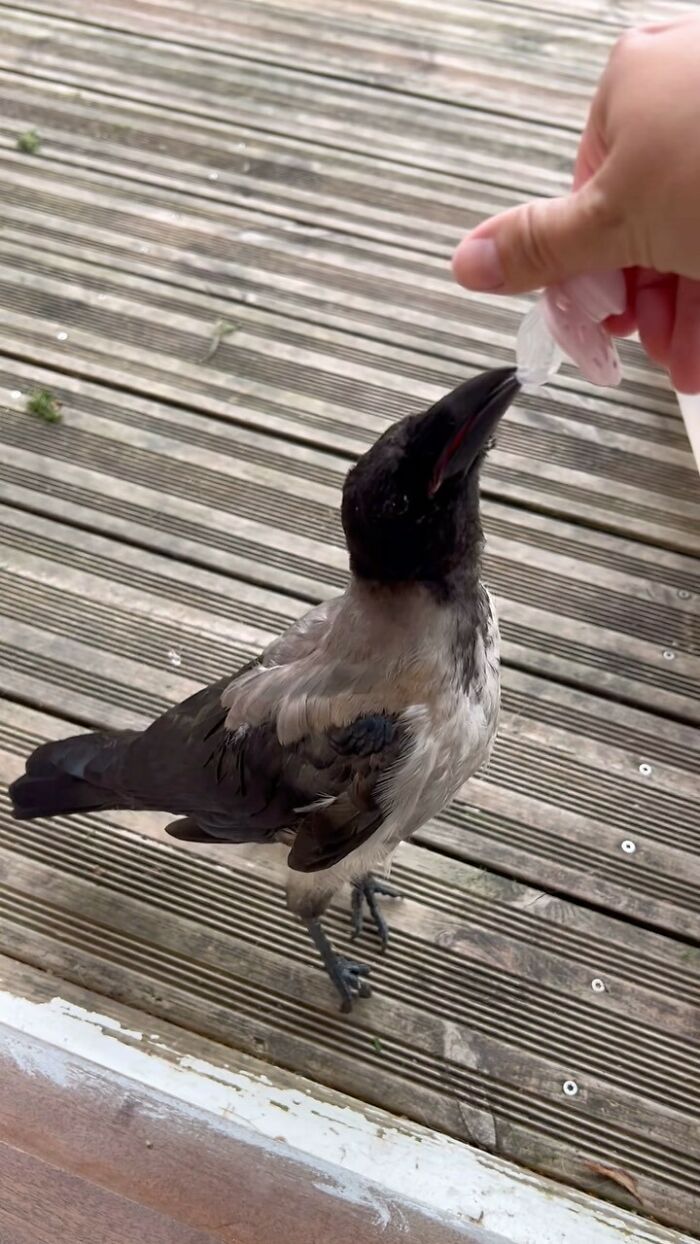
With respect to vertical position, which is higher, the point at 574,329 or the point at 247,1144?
the point at 574,329

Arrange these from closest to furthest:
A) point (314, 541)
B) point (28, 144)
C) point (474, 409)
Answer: point (474, 409)
point (314, 541)
point (28, 144)

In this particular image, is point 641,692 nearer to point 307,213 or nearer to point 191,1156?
point 191,1156

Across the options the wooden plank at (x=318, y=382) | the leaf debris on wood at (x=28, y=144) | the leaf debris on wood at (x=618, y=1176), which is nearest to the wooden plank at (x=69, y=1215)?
the leaf debris on wood at (x=618, y=1176)

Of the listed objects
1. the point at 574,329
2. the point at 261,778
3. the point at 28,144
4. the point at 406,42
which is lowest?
the point at 261,778

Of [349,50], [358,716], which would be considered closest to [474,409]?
[358,716]

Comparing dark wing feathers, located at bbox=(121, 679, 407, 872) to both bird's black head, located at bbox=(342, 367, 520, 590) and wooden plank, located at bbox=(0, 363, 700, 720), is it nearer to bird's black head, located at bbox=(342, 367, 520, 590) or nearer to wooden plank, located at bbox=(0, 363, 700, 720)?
bird's black head, located at bbox=(342, 367, 520, 590)

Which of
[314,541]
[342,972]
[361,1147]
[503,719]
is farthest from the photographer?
[314,541]

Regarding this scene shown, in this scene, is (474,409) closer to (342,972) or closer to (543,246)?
(543,246)
